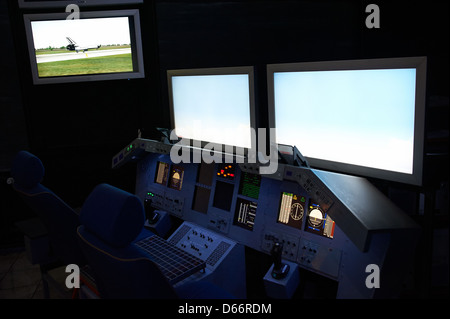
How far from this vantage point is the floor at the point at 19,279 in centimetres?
270

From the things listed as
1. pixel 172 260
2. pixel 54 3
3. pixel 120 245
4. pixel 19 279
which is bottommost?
pixel 19 279

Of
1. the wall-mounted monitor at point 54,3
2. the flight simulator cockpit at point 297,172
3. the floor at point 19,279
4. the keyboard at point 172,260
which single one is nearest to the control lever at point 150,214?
the flight simulator cockpit at point 297,172

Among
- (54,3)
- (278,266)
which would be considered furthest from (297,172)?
(54,3)

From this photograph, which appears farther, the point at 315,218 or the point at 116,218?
the point at 315,218

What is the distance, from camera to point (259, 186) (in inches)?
78.8

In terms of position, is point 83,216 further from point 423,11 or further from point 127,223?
point 423,11

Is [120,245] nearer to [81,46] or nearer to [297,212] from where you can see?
[297,212]

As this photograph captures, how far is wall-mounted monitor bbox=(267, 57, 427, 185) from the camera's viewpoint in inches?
55.3

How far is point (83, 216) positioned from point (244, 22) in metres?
2.19

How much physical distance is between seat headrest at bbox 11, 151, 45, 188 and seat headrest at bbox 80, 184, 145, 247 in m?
0.91

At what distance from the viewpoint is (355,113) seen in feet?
5.21

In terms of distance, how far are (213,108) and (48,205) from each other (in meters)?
1.06

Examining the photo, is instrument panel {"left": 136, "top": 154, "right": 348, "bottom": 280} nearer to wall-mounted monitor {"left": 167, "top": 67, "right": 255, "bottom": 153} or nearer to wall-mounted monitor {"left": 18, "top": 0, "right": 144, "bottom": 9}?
wall-mounted monitor {"left": 167, "top": 67, "right": 255, "bottom": 153}
